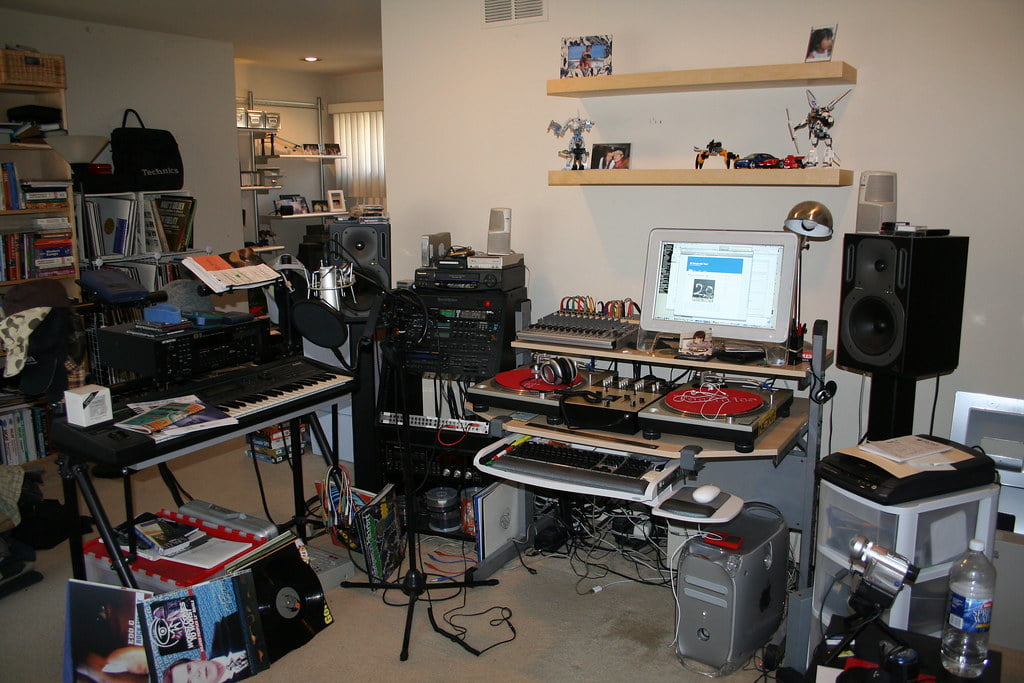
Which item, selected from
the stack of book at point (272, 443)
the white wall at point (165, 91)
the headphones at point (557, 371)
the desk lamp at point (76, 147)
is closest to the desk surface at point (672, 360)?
the headphones at point (557, 371)

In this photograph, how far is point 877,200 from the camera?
247 centimetres

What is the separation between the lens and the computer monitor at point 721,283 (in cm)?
253

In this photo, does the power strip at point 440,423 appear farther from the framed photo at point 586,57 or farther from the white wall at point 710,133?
the framed photo at point 586,57

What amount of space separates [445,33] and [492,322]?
1.40 meters

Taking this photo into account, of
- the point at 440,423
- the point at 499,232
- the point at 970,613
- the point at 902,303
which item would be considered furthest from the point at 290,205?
the point at 970,613

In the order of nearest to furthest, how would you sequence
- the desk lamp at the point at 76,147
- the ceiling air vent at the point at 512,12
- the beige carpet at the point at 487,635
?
the beige carpet at the point at 487,635
the ceiling air vent at the point at 512,12
the desk lamp at the point at 76,147

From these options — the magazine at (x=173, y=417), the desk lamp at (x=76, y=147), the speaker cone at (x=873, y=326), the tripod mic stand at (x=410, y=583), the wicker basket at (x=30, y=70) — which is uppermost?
the wicker basket at (x=30, y=70)

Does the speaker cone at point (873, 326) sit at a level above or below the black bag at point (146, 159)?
below

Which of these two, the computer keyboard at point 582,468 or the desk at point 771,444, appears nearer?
the computer keyboard at point 582,468

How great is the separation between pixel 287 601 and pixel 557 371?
1.15 m

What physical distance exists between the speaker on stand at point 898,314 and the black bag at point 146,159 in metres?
4.31

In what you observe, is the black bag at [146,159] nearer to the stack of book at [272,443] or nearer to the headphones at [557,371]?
the stack of book at [272,443]

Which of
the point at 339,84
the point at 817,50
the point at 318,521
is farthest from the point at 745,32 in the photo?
the point at 339,84

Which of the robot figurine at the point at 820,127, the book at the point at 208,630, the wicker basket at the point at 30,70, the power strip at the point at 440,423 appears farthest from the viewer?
the wicker basket at the point at 30,70
